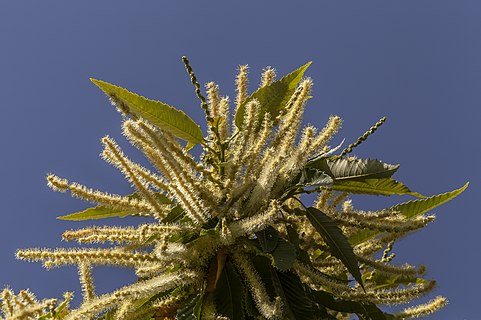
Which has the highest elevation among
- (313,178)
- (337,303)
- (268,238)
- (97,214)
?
(97,214)

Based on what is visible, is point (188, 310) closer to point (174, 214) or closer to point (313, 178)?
point (174, 214)

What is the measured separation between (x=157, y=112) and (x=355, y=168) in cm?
100

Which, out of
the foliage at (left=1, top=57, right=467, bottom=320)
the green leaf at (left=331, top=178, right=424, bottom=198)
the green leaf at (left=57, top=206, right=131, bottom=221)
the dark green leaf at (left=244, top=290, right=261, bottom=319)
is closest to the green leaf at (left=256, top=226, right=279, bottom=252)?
the foliage at (left=1, top=57, right=467, bottom=320)

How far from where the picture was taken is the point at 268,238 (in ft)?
9.89

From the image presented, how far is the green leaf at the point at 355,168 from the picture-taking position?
3244 millimetres

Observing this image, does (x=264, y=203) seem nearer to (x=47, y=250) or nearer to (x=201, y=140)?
(x=201, y=140)

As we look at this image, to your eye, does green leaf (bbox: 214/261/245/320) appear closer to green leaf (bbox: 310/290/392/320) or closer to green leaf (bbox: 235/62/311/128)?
green leaf (bbox: 310/290/392/320)

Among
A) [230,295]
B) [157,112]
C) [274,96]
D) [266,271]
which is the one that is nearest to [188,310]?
[230,295]

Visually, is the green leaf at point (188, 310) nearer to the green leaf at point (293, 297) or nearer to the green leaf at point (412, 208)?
the green leaf at point (293, 297)

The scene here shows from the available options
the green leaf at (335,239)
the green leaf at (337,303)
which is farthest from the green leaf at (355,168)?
the green leaf at (337,303)

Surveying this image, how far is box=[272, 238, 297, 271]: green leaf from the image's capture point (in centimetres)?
283

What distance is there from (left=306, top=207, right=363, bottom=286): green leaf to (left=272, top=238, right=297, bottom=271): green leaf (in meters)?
0.28

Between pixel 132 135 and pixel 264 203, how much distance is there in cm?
66

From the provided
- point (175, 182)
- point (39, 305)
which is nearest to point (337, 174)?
point (175, 182)
